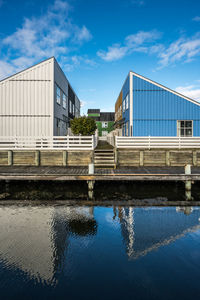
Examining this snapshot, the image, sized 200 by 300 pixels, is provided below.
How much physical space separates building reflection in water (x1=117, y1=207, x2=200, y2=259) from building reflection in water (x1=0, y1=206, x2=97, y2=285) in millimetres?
1229

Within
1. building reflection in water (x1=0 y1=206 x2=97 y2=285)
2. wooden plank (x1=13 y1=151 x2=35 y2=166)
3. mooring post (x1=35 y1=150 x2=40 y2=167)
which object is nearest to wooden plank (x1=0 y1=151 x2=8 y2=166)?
wooden plank (x1=13 y1=151 x2=35 y2=166)

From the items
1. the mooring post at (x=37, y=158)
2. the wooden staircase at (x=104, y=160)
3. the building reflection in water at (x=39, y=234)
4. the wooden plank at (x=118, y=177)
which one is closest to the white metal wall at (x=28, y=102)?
the mooring post at (x=37, y=158)

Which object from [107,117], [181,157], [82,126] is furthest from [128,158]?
[107,117]

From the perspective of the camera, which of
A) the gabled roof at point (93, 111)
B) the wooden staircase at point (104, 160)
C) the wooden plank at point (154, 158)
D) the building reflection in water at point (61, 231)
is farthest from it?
the gabled roof at point (93, 111)

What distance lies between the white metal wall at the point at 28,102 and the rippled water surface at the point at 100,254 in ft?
41.4

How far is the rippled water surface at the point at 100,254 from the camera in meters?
3.94

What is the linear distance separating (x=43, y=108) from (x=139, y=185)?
1237cm

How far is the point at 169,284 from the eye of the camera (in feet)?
13.4

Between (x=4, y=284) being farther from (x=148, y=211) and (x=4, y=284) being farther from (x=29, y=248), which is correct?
(x=148, y=211)

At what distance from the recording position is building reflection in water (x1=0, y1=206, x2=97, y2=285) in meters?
4.60

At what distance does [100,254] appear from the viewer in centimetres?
514

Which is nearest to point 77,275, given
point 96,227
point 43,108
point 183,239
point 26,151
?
point 96,227

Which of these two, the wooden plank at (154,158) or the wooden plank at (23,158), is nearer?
the wooden plank at (154,158)

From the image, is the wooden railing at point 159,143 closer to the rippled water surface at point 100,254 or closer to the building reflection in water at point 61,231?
the building reflection in water at point 61,231
